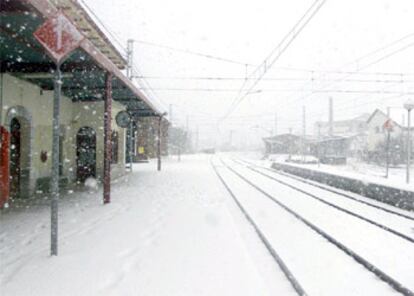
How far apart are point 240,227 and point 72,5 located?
32.5 ft

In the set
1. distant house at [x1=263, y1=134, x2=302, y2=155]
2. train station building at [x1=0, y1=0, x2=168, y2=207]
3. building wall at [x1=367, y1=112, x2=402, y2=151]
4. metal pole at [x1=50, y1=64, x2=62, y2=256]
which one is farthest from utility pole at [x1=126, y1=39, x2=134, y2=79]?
distant house at [x1=263, y1=134, x2=302, y2=155]

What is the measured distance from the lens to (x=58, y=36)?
5559 millimetres

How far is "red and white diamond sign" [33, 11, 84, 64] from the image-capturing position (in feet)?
18.0

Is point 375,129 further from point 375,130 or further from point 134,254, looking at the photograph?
point 134,254

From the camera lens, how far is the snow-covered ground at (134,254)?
4.75 meters

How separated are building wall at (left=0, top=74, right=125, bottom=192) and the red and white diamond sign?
549 cm

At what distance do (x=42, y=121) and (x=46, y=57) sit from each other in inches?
172

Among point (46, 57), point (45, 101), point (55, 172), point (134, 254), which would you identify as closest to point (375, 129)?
point (45, 101)

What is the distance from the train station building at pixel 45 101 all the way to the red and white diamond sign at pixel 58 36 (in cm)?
26

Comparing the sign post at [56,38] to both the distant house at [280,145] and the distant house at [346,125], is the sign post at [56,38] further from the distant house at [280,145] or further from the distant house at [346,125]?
the distant house at [346,125]

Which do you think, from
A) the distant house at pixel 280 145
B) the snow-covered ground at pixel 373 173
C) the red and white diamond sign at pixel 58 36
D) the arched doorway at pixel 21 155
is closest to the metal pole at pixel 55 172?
the red and white diamond sign at pixel 58 36

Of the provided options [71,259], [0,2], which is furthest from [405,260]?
[0,2]

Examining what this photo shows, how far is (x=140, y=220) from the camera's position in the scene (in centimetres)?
869

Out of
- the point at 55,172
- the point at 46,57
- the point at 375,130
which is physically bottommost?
the point at 55,172
